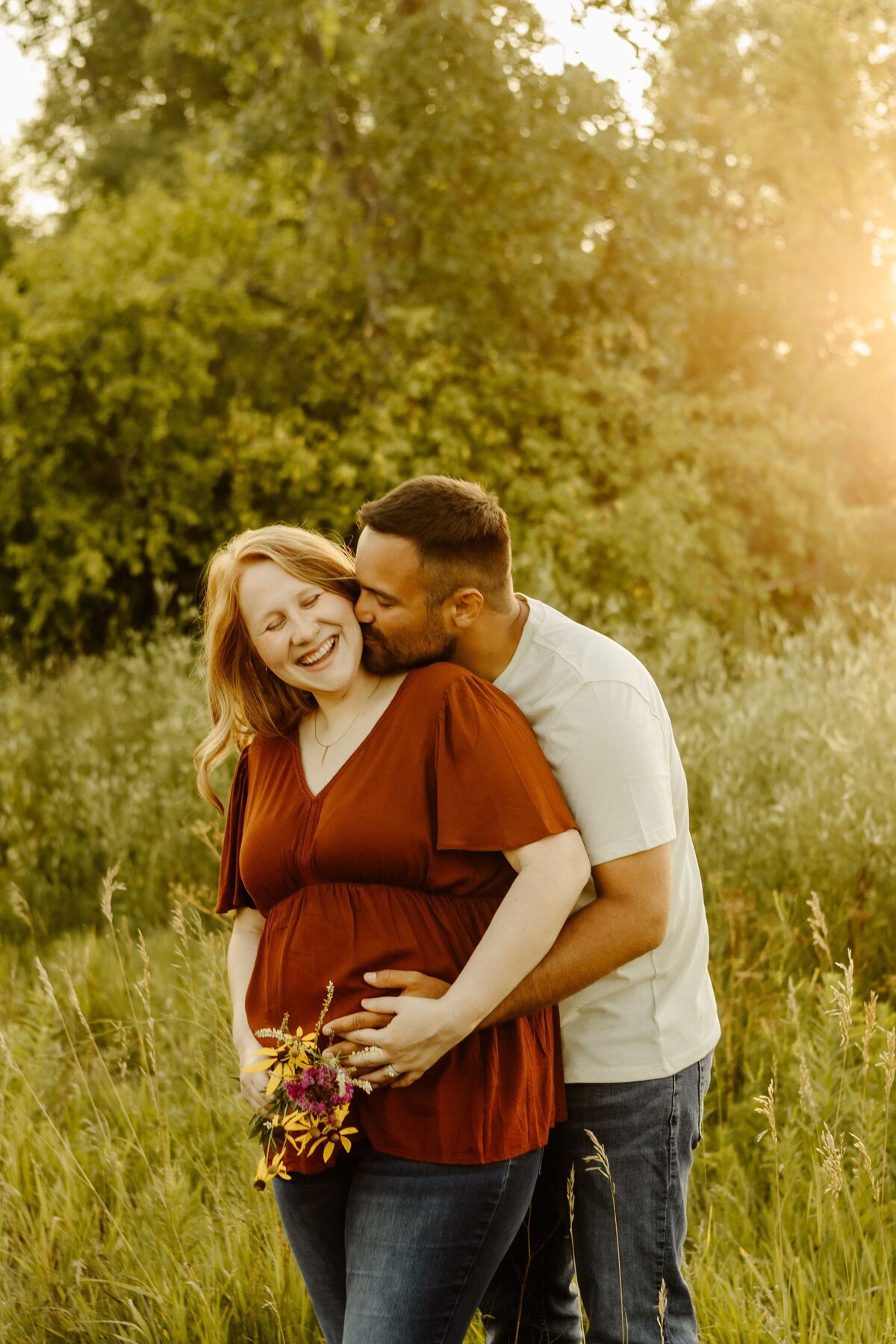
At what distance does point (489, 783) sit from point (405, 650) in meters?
0.39

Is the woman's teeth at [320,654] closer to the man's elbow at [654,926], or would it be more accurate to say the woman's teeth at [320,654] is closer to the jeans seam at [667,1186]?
the man's elbow at [654,926]

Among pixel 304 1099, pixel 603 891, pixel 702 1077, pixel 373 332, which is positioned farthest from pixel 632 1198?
pixel 373 332

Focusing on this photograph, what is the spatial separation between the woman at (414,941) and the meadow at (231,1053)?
54cm

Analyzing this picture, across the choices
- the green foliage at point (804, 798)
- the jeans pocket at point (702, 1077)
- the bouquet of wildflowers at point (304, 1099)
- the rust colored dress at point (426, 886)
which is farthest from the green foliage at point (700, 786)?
the bouquet of wildflowers at point (304, 1099)

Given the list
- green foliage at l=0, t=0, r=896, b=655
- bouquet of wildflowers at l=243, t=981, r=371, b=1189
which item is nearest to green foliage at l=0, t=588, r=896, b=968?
bouquet of wildflowers at l=243, t=981, r=371, b=1189

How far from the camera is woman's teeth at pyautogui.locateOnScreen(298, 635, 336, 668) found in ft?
7.03

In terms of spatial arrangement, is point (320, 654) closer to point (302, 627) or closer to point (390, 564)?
point (302, 627)

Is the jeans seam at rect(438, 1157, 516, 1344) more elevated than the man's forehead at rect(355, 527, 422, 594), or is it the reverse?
the man's forehead at rect(355, 527, 422, 594)

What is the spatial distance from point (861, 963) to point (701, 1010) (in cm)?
195

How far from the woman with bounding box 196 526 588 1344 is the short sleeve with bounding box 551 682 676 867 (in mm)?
64

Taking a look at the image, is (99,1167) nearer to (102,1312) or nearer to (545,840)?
(102,1312)

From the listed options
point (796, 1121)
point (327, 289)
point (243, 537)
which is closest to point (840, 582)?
point (327, 289)

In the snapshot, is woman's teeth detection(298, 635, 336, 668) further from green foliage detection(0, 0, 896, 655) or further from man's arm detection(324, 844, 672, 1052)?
green foliage detection(0, 0, 896, 655)

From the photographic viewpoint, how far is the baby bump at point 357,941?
1904 millimetres
